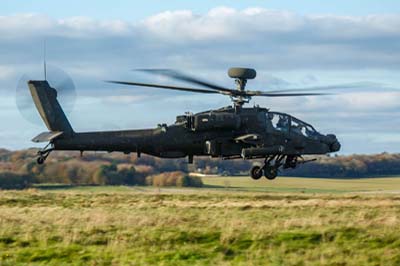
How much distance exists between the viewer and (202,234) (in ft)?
90.0

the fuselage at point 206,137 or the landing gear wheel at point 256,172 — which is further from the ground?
the fuselage at point 206,137

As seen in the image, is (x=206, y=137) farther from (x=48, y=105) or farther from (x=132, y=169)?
(x=132, y=169)

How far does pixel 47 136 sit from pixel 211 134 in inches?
278

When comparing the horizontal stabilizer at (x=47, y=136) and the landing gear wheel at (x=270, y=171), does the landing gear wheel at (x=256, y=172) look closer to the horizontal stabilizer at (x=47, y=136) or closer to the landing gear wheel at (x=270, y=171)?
the landing gear wheel at (x=270, y=171)

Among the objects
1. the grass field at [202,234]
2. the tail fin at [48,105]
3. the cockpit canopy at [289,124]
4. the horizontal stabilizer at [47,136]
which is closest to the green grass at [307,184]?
the cockpit canopy at [289,124]

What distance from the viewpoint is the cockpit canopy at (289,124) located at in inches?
1729

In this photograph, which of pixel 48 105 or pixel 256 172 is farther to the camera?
pixel 256 172

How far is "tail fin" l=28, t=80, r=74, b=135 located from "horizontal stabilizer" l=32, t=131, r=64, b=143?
0.48 meters

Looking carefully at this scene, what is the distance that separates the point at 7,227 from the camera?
30.5m

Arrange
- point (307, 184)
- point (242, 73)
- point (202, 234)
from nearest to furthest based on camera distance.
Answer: point (202, 234) → point (242, 73) → point (307, 184)

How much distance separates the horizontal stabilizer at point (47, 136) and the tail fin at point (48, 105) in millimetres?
482

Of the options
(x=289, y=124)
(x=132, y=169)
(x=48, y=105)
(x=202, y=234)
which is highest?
(x=48, y=105)

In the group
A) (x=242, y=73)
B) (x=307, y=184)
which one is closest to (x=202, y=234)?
(x=242, y=73)

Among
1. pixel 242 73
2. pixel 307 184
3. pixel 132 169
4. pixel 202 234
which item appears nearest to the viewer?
pixel 202 234
